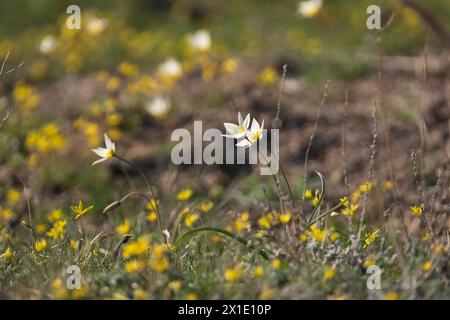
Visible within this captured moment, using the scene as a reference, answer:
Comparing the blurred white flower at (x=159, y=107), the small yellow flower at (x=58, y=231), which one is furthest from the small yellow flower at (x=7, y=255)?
the blurred white flower at (x=159, y=107)

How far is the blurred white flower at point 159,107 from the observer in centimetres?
Result: 491

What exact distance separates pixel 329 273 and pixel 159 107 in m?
2.75

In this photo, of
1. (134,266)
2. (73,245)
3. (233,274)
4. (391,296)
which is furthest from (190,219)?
(391,296)

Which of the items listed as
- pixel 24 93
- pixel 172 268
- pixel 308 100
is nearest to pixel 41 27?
pixel 24 93

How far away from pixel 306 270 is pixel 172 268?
43 cm

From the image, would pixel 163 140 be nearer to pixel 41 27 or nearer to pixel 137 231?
pixel 137 231

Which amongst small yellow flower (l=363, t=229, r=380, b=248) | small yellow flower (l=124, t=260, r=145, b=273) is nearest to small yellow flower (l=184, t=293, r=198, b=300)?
small yellow flower (l=124, t=260, r=145, b=273)

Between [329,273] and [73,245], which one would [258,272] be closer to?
[329,273]

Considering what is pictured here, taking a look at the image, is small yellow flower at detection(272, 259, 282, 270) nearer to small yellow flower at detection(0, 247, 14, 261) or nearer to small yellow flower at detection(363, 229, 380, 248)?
small yellow flower at detection(363, 229, 380, 248)

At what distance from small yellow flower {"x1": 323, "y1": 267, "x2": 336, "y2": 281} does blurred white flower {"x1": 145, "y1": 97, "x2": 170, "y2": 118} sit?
2.63 meters

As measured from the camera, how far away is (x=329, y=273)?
2369mm

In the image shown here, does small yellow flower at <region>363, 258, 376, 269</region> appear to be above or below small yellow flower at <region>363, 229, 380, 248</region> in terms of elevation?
below

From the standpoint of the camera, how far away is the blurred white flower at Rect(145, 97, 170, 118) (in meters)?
4.91

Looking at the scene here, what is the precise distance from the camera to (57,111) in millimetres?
5434
